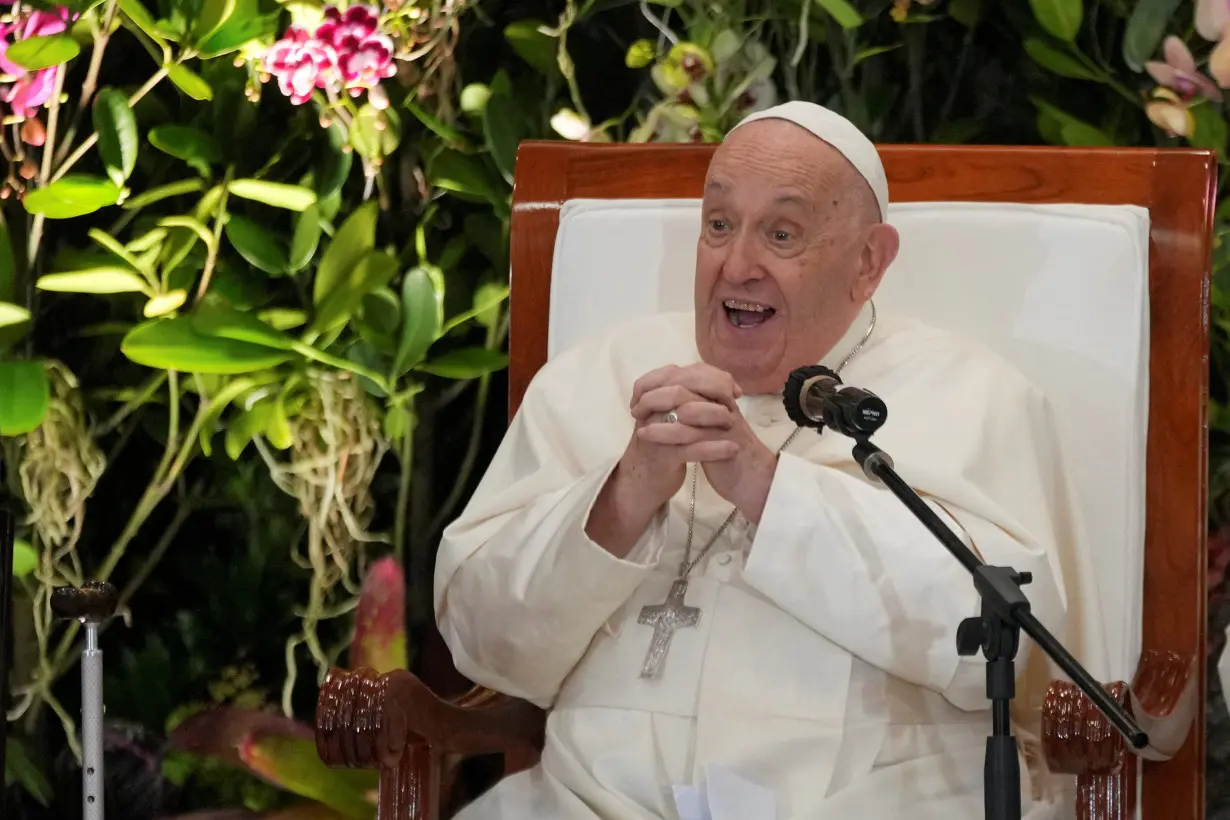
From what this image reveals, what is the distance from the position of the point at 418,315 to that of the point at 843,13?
39.0 inches

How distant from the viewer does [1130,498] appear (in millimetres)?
2566

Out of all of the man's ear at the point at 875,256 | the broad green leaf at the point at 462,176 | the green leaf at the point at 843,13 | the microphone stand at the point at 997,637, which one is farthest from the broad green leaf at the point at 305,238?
the microphone stand at the point at 997,637

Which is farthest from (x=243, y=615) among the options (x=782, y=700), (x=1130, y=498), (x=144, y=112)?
(x=1130, y=498)

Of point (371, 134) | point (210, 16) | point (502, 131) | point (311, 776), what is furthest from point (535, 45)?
point (311, 776)

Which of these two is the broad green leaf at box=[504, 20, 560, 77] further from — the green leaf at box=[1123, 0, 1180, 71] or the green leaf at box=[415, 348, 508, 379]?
the green leaf at box=[1123, 0, 1180, 71]

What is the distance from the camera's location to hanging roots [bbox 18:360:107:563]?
3.53m

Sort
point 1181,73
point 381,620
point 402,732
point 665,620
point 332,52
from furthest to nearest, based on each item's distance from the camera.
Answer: point 381,620 → point 332,52 → point 1181,73 → point 665,620 → point 402,732

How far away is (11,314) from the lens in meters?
3.35

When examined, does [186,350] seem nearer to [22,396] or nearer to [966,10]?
[22,396]

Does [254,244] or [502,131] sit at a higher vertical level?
[502,131]

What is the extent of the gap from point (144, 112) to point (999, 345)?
189cm

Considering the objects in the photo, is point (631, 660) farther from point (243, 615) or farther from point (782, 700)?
point (243, 615)

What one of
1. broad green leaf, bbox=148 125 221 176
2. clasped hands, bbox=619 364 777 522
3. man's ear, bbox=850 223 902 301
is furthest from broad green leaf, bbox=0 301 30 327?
man's ear, bbox=850 223 902 301

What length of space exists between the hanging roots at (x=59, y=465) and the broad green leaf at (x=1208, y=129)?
2230 millimetres
